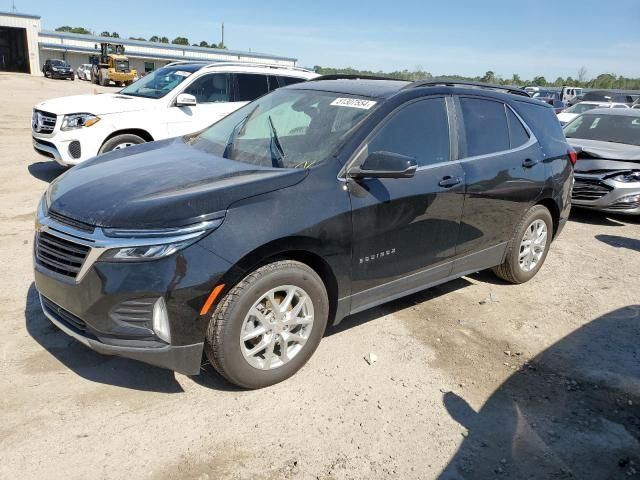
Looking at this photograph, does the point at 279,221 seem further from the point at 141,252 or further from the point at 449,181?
the point at 449,181

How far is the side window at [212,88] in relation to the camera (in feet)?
26.7

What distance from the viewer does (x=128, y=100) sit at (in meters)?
7.76

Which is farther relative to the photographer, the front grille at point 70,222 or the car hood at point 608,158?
the car hood at point 608,158

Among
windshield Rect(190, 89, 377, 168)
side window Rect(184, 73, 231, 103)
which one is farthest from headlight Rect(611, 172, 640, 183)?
side window Rect(184, 73, 231, 103)

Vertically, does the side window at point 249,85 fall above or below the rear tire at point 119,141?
above

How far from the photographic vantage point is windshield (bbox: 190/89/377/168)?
11.4 ft

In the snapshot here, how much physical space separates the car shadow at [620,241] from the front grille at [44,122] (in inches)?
307

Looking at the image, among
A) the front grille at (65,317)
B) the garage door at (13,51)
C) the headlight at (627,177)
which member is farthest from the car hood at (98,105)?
the garage door at (13,51)

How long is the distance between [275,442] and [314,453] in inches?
8.7

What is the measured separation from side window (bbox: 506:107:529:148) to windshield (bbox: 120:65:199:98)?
5.36 meters

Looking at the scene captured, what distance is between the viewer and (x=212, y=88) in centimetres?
834

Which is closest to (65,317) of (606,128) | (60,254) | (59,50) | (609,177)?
(60,254)

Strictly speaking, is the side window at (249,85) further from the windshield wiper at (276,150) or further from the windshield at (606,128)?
the windshield at (606,128)

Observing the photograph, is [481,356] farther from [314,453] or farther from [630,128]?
[630,128]
